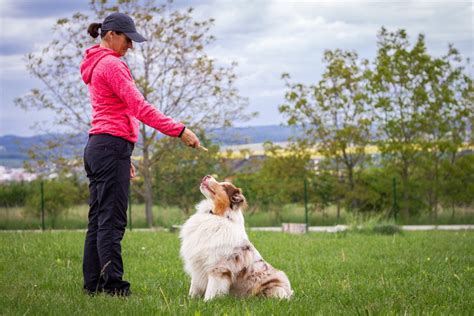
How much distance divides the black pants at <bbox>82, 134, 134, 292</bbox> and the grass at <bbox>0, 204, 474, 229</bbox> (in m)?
13.6

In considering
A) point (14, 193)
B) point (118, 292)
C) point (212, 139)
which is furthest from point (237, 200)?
point (14, 193)

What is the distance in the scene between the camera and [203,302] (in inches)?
230

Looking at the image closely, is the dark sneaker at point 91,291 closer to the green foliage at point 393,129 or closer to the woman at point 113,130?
the woman at point 113,130

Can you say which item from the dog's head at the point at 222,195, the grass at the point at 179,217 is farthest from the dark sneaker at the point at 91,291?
the grass at the point at 179,217

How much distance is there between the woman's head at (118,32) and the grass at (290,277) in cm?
236

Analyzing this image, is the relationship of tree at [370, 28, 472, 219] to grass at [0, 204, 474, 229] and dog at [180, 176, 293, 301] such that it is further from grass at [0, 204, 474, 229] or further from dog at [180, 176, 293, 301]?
dog at [180, 176, 293, 301]

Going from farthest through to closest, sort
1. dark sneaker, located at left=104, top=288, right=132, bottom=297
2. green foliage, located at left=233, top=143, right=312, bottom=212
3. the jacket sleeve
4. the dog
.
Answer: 1. green foliage, located at left=233, top=143, right=312, bottom=212
2. dark sneaker, located at left=104, top=288, right=132, bottom=297
3. the dog
4. the jacket sleeve

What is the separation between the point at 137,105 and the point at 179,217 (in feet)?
51.8

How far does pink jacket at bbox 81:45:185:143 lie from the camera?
6.24 m

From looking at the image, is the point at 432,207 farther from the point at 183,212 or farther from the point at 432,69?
the point at 183,212

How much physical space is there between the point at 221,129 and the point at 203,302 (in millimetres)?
17852

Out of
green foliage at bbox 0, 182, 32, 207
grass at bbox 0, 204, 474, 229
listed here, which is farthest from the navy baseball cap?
green foliage at bbox 0, 182, 32, 207

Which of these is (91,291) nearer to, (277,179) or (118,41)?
(118,41)

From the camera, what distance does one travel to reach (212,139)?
23531 millimetres
